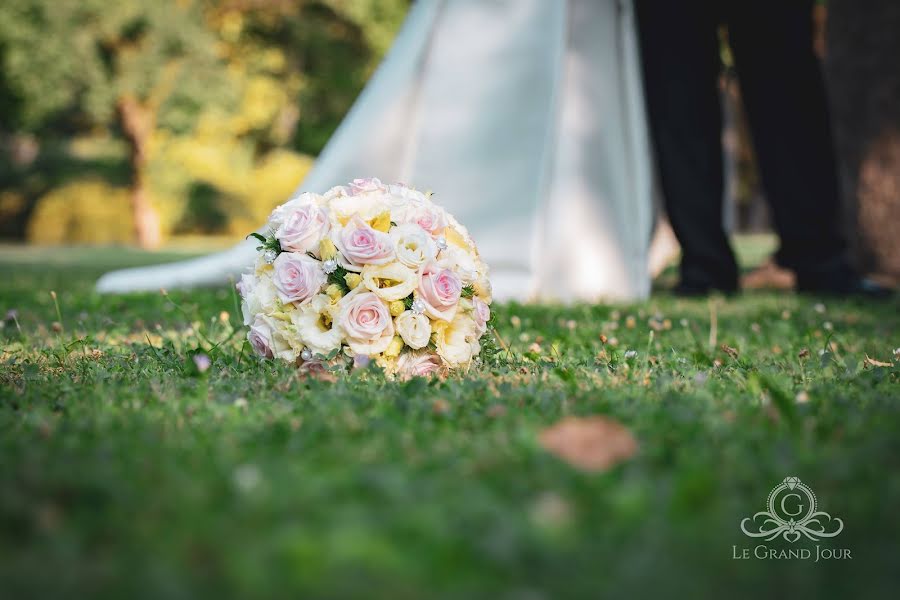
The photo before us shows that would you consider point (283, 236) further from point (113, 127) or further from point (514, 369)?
point (113, 127)

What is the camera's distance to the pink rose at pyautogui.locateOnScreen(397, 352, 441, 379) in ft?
7.43

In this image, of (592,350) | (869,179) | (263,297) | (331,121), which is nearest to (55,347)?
(263,297)

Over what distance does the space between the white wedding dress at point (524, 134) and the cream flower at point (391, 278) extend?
2.66 m

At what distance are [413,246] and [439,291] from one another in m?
0.14

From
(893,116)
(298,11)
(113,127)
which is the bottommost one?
(893,116)

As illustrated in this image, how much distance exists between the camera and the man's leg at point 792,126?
4803mm

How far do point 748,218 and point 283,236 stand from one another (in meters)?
29.2

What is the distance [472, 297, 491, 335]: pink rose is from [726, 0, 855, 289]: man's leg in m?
3.22

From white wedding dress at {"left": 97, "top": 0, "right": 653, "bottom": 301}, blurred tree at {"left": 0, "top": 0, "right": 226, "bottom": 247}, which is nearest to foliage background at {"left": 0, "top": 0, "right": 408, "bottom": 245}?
blurred tree at {"left": 0, "top": 0, "right": 226, "bottom": 247}

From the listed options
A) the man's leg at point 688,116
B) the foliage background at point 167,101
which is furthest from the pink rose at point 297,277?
the foliage background at point 167,101

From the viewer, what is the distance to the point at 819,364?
7.96 ft

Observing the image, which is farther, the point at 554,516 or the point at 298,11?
the point at 298,11

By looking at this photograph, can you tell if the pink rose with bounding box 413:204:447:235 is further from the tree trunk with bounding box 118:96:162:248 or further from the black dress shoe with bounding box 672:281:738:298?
the tree trunk with bounding box 118:96:162:248

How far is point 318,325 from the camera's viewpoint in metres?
2.23
